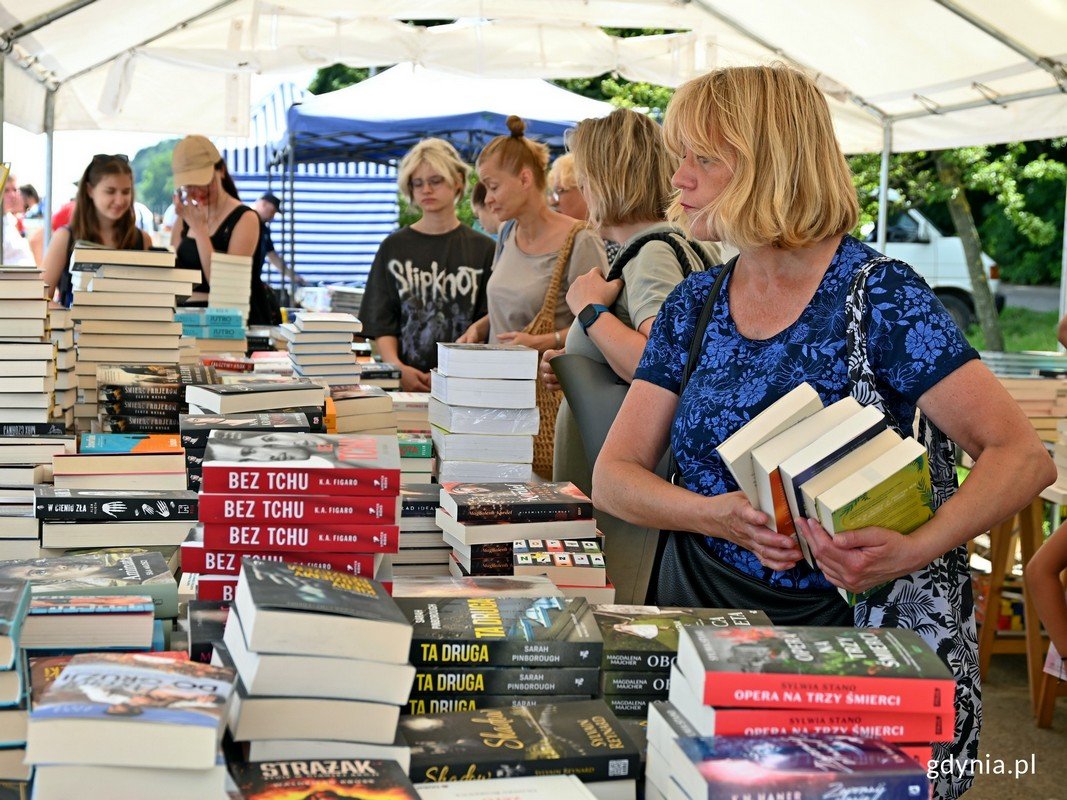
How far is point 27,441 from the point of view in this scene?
2.38m

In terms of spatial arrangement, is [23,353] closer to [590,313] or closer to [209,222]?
[590,313]

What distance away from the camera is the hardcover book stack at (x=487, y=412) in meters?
2.78

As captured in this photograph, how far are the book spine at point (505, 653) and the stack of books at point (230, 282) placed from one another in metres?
3.50

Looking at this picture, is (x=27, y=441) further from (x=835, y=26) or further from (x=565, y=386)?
(x=835, y=26)

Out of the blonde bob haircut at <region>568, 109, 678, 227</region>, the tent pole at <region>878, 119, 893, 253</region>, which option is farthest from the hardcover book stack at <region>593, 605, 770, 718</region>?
the tent pole at <region>878, 119, 893, 253</region>

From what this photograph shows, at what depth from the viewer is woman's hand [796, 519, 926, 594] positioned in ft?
4.71

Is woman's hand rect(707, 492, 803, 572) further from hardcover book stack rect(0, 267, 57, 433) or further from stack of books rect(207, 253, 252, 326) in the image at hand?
stack of books rect(207, 253, 252, 326)

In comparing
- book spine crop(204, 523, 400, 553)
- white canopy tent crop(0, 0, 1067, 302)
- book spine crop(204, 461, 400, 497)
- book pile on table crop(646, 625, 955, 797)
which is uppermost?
white canopy tent crop(0, 0, 1067, 302)

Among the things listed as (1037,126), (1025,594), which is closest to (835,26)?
(1037,126)

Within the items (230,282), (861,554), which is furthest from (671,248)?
(230,282)

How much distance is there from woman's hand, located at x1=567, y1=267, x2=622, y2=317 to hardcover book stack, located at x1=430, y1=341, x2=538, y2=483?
0.19m

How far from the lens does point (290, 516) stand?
134 cm

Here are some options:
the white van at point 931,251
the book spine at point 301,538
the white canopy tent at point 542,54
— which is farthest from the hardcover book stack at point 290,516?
the white van at point 931,251

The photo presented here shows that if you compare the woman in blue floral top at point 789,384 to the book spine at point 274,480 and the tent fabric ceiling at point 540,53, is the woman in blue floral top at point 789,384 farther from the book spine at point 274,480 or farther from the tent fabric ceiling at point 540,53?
the tent fabric ceiling at point 540,53
